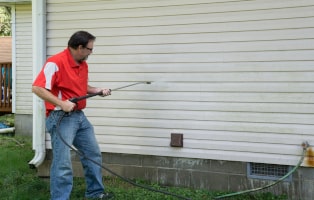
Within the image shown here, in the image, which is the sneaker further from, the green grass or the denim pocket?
the denim pocket

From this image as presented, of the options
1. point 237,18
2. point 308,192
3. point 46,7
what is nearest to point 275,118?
point 308,192

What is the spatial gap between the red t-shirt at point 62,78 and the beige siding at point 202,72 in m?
1.01

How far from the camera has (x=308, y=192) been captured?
3982 millimetres

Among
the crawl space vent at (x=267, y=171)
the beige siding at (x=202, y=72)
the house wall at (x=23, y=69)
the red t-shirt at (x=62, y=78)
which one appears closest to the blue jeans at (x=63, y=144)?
the red t-shirt at (x=62, y=78)

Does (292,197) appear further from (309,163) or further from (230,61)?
(230,61)

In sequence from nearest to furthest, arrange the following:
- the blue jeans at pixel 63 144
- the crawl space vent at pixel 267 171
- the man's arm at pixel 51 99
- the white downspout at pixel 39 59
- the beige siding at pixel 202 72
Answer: the man's arm at pixel 51 99, the blue jeans at pixel 63 144, the beige siding at pixel 202 72, the crawl space vent at pixel 267 171, the white downspout at pixel 39 59

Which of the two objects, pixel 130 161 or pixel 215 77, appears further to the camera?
pixel 130 161

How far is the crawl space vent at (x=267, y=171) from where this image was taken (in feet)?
13.5

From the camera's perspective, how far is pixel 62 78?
358 centimetres

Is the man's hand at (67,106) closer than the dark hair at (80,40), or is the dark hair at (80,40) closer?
the man's hand at (67,106)

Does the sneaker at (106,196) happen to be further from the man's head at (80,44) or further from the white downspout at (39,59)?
the man's head at (80,44)

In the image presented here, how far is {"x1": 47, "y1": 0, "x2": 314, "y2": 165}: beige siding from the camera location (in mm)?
3990

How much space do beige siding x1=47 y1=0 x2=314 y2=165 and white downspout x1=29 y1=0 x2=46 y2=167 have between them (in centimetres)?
11

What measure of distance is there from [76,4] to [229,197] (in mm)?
2956
